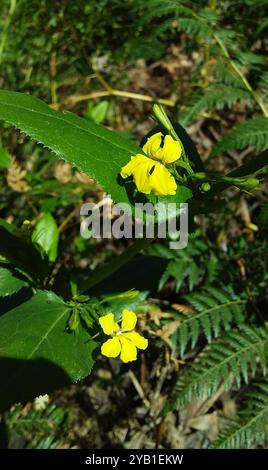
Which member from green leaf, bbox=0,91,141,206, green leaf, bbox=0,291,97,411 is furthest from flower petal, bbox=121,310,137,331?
green leaf, bbox=0,91,141,206

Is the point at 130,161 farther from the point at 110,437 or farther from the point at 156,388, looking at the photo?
the point at 110,437

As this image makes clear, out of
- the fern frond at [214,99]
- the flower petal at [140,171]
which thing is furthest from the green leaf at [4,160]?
the flower petal at [140,171]

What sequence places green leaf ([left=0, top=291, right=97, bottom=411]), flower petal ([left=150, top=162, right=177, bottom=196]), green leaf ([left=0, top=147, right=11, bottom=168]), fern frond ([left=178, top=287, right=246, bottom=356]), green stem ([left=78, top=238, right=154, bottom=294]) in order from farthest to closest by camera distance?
green leaf ([left=0, top=147, right=11, bottom=168]) → fern frond ([left=178, top=287, right=246, bottom=356]) → green stem ([left=78, top=238, right=154, bottom=294]) → green leaf ([left=0, top=291, right=97, bottom=411]) → flower petal ([left=150, top=162, right=177, bottom=196])

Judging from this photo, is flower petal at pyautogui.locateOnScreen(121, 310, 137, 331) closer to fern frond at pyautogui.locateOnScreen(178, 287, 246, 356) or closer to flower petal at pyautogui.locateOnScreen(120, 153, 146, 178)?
flower petal at pyautogui.locateOnScreen(120, 153, 146, 178)

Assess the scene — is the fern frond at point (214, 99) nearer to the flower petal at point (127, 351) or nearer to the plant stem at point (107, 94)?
the plant stem at point (107, 94)

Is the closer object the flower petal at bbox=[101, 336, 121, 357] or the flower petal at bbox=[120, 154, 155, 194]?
the flower petal at bbox=[120, 154, 155, 194]

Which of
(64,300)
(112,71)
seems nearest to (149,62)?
(112,71)

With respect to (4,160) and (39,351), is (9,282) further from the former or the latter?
(4,160)

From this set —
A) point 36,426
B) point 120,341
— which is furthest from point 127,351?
point 36,426
